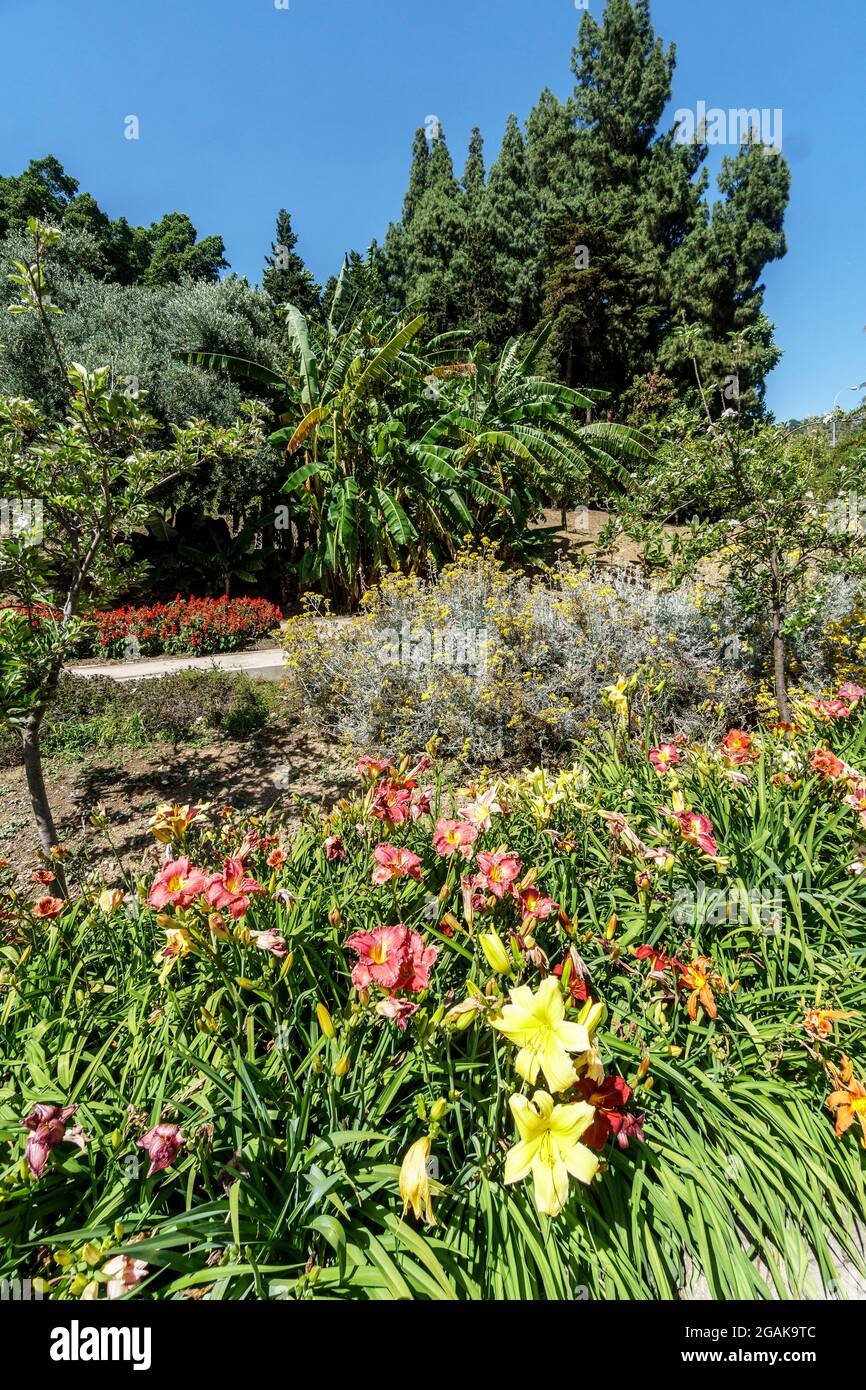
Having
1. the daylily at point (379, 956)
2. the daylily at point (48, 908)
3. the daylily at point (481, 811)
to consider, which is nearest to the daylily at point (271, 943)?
the daylily at point (379, 956)

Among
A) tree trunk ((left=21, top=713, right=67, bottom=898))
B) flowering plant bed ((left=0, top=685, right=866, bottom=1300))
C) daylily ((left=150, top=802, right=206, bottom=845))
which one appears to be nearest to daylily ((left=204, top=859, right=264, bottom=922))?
flowering plant bed ((left=0, top=685, right=866, bottom=1300))

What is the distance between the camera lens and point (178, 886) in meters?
1.48

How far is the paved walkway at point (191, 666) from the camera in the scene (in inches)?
307

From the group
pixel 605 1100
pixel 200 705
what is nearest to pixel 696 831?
pixel 605 1100

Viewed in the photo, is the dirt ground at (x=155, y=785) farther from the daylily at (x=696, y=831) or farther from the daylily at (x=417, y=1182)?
the daylily at (x=417, y=1182)

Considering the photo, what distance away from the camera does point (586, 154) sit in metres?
26.6

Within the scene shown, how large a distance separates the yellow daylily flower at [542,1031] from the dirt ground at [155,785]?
3135 millimetres

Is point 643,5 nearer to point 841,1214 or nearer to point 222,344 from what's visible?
point 222,344

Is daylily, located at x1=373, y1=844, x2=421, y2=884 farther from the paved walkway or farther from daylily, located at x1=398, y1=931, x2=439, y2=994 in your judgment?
the paved walkway

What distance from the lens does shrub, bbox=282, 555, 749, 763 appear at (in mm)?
4965

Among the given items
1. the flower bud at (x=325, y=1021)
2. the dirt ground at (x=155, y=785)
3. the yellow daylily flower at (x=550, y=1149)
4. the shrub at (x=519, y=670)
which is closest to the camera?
the yellow daylily flower at (x=550, y=1149)

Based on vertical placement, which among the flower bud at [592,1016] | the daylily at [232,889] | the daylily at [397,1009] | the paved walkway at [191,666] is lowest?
the daylily at [397,1009]

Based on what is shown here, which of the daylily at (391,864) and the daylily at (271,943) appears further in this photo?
the daylily at (391,864)
